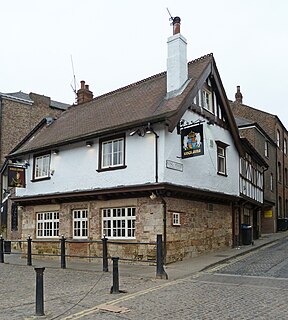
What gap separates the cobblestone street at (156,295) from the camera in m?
8.02

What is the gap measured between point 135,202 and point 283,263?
5523 millimetres

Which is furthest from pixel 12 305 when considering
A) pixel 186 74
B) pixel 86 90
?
pixel 86 90

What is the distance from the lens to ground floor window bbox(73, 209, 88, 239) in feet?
59.4

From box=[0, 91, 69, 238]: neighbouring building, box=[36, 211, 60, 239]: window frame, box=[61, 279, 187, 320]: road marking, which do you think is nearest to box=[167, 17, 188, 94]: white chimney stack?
box=[36, 211, 60, 239]: window frame

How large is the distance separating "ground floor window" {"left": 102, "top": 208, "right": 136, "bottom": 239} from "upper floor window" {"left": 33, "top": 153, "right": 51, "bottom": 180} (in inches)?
174

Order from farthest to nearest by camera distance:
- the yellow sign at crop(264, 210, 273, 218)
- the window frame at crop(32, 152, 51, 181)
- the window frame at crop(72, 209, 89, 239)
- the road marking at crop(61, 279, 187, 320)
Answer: the yellow sign at crop(264, 210, 273, 218) < the window frame at crop(32, 152, 51, 181) < the window frame at crop(72, 209, 89, 239) < the road marking at crop(61, 279, 187, 320)

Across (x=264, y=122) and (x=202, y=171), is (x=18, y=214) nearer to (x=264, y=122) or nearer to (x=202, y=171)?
(x=202, y=171)

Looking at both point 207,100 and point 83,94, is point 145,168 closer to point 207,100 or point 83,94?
point 207,100

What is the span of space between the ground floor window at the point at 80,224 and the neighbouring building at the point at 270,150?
1589cm

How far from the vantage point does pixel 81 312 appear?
8242mm

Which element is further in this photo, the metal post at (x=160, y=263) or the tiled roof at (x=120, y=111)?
the tiled roof at (x=120, y=111)

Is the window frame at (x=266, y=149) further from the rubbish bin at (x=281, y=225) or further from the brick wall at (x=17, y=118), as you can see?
the brick wall at (x=17, y=118)

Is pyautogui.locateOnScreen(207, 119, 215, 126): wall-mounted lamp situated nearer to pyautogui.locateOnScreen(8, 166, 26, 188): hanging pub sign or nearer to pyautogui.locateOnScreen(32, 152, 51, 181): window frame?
pyautogui.locateOnScreen(32, 152, 51, 181): window frame

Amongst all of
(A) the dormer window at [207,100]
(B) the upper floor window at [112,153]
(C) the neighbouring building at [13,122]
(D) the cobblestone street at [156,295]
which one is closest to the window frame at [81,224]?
(B) the upper floor window at [112,153]
